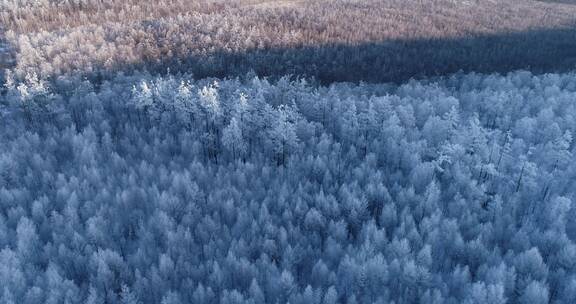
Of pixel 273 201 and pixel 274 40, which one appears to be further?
pixel 274 40

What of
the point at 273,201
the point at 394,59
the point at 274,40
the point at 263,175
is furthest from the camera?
the point at 394,59

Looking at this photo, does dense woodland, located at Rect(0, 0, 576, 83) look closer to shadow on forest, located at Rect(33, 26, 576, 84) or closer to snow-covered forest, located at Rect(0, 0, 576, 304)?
shadow on forest, located at Rect(33, 26, 576, 84)

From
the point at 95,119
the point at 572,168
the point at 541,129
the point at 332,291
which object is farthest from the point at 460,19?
the point at 332,291

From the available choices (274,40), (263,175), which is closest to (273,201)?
(263,175)

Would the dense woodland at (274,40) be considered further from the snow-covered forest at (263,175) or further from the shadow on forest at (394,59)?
the snow-covered forest at (263,175)

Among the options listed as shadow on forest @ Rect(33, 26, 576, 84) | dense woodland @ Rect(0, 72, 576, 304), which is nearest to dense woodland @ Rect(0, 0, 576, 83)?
shadow on forest @ Rect(33, 26, 576, 84)

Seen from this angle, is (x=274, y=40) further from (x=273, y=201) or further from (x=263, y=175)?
(x=273, y=201)

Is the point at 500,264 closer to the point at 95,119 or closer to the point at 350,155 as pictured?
the point at 350,155
